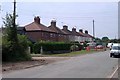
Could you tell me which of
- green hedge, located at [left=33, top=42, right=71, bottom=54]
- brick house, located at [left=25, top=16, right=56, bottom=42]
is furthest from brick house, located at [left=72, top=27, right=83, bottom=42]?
green hedge, located at [left=33, top=42, right=71, bottom=54]

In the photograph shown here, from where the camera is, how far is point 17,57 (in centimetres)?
3606

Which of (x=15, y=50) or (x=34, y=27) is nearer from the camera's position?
(x=15, y=50)

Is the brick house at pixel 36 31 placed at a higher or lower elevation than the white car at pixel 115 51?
higher

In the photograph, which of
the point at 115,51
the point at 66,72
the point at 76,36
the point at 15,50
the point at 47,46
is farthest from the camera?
the point at 76,36

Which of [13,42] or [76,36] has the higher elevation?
[76,36]

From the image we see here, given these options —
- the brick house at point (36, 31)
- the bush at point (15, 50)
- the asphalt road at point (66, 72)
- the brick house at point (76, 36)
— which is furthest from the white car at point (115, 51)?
the brick house at point (76, 36)

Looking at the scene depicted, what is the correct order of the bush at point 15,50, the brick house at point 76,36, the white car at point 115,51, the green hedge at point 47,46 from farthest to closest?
the brick house at point 76,36 < the green hedge at point 47,46 < the white car at point 115,51 < the bush at point 15,50

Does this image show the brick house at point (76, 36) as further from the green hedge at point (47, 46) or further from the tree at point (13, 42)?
the tree at point (13, 42)

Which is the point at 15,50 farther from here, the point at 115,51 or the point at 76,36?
the point at 76,36

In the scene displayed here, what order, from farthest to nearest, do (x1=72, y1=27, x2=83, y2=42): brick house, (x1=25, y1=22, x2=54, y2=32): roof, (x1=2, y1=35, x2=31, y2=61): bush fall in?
(x1=72, y1=27, x2=83, y2=42): brick house, (x1=25, y1=22, x2=54, y2=32): roof, (x1=2, y1=35, x2=31, y2=61): bush

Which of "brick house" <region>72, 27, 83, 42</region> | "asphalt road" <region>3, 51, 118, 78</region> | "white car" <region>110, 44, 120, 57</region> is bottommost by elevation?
"asphalt road" <region>3, 51, 118, 78</region>

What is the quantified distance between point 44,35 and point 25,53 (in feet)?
166

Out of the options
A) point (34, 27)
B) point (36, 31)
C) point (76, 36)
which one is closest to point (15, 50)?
point (36, 31)

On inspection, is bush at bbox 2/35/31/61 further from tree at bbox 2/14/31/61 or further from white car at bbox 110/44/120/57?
white car at bbox 110/44/120/57
